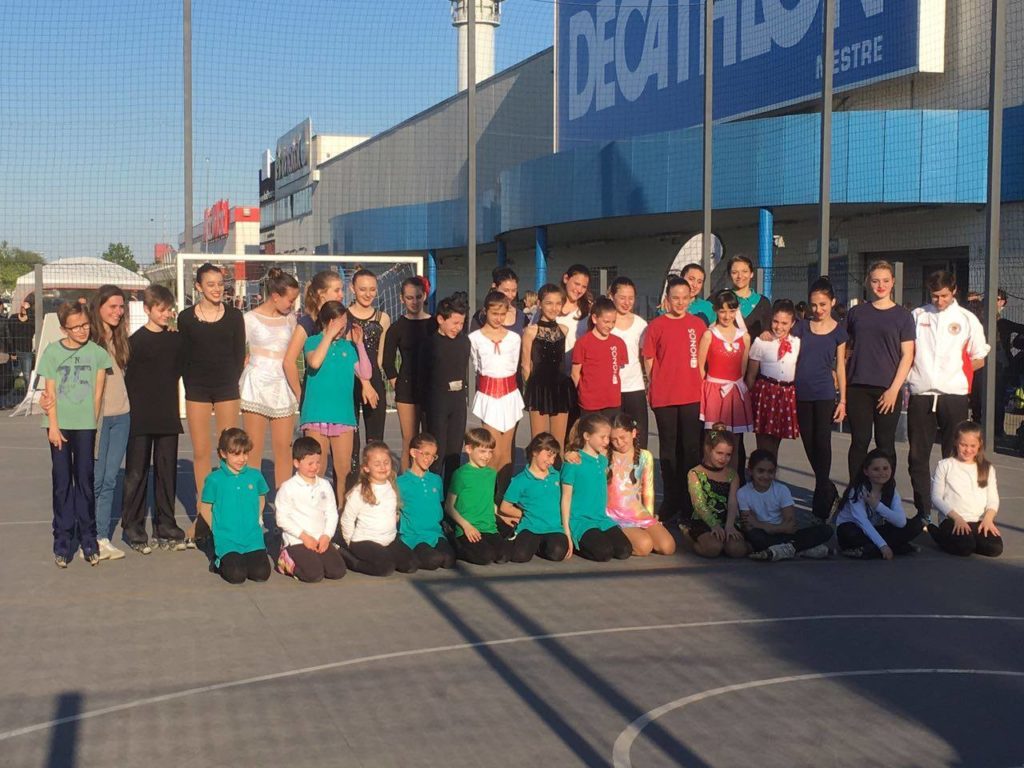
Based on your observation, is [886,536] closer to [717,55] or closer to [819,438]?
[819,438]

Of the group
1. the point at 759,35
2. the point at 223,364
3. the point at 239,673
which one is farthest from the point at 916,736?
the point at 759,35

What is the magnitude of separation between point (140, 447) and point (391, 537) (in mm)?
1841

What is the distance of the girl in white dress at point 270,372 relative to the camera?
28.9 feet

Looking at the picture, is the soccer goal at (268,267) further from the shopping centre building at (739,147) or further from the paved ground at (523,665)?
the paved ground at (523,665)

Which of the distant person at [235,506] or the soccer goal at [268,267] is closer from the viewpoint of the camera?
the distant person at [235,506]

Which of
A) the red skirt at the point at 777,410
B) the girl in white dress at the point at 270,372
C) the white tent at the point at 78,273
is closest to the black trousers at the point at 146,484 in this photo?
the girl in white dress at the point at 270,372

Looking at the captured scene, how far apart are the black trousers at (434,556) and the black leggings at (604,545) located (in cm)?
88

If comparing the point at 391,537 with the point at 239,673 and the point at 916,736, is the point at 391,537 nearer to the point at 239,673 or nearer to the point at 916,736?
the point at 239,673

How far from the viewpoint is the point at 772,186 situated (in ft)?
78.3

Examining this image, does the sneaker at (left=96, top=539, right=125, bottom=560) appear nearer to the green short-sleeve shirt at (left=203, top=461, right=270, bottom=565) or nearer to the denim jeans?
the denim jeans

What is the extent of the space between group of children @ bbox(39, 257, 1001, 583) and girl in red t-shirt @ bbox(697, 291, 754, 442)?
14 mm

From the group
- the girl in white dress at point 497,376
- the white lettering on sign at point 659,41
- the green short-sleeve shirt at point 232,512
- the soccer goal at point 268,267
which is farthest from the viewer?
the white lettering on sign at point 659,41

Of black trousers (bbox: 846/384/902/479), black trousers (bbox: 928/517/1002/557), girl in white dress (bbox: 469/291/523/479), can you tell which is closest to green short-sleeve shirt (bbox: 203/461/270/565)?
girl in white dress (bbox: 469/291/523/479)

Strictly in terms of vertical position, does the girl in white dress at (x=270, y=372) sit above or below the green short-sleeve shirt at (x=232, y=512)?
above
